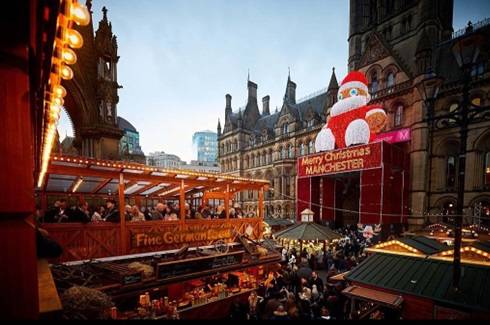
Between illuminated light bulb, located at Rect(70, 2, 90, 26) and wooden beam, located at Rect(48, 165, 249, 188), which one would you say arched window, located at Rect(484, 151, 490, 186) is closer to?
wooden beam, located at Rect(48, 165, 249, 188)

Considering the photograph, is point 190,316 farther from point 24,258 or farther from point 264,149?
point 264,149

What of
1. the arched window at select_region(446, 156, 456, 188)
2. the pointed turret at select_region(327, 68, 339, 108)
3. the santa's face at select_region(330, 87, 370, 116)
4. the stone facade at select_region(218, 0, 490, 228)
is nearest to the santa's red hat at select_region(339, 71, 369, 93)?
the santa's face at select_region(330, 87, 370, 116)

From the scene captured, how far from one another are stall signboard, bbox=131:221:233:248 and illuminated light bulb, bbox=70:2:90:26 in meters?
6.75

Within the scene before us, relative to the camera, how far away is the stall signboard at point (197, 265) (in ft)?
22.9

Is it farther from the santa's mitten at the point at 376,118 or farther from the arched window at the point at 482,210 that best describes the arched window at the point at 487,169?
the santa's mitten at the point at 376,118

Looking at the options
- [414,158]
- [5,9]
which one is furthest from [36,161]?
[414,158]

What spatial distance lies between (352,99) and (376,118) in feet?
8.24

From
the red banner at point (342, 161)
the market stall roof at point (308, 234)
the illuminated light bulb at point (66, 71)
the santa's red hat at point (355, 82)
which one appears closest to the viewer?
the illuminated light bulb at point (66, 71)

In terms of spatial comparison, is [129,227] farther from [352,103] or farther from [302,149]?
[302,149]

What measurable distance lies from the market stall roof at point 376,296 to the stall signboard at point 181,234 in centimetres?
517

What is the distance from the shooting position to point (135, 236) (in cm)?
757

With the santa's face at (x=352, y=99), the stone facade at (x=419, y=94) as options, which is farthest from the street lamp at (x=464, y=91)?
the stone facade at (x=419, y=94)

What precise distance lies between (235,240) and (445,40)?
32925 mm

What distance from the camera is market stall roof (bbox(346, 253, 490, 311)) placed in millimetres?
5586
